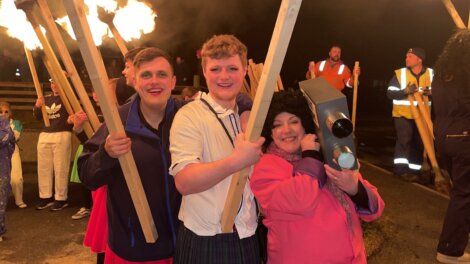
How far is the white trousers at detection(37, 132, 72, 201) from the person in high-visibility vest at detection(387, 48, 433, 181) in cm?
534

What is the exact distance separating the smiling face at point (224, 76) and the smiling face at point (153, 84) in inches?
16.9

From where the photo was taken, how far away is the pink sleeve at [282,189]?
1.92 meters

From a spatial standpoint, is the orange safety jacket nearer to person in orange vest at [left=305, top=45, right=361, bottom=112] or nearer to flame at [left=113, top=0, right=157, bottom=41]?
person in orange vest at [left=305, top=45, right=361, bottom=112]

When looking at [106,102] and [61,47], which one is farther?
[61,47]

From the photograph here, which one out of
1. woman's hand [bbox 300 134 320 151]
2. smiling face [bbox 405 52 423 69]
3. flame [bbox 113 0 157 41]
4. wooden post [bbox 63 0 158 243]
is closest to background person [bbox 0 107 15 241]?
flame [bbox 113 0 157 41]

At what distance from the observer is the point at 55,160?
5.82 meters

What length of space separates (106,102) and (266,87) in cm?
75

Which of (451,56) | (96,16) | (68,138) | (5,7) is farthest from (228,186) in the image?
(68,138)

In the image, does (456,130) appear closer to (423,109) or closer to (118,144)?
(423,109)

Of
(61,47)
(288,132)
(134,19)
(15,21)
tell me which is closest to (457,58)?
(288,132)

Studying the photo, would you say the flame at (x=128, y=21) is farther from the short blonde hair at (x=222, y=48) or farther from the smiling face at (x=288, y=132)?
the smiling face at (x=288, y=132)

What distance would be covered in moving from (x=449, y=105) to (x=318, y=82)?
2.51 m

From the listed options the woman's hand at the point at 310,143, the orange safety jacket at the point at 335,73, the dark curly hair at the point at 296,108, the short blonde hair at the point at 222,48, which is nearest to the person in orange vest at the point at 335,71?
the orange safety jacket at the point at 335,73

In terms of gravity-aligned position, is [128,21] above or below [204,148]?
above
